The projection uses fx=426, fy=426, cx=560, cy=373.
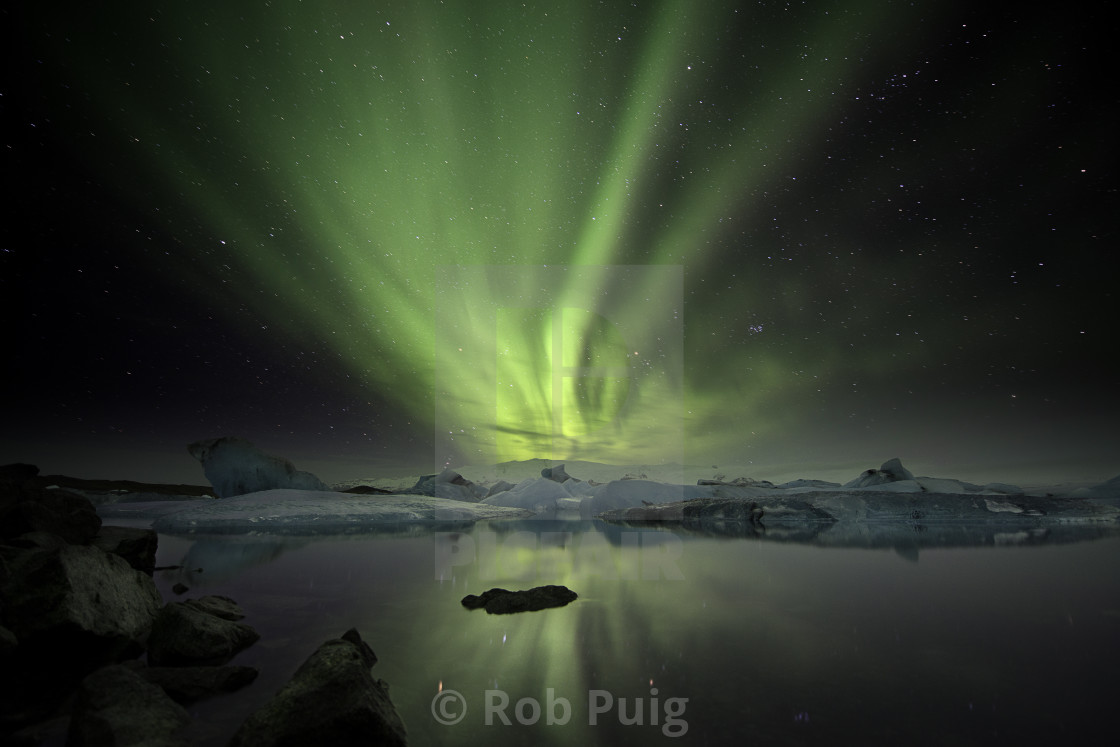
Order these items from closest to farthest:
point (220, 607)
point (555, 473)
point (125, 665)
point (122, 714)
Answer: point (122, 714) < point (125, 665) < point (220, 607) < point (555, 473)

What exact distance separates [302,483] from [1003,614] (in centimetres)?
4018

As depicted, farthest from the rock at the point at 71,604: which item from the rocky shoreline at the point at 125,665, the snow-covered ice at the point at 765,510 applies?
the snow-covered ice at the point at 765,510

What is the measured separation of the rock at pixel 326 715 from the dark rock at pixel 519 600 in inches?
150

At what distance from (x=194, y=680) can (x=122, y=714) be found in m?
0.98

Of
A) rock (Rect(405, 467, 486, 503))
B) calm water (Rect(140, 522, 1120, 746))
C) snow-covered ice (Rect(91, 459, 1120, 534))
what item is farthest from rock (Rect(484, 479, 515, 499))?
calm water (Rect(140, 522, 1120, 746))

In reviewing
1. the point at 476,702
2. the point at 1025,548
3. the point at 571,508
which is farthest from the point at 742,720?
the point at 571,508

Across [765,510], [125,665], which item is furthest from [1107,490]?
[125,665]

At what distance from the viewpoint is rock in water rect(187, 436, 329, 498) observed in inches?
1276

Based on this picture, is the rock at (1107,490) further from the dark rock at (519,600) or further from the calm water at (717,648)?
the dark rock at (519,600)

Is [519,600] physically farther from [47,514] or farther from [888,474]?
[888,474]

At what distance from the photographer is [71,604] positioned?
4281 millimetres

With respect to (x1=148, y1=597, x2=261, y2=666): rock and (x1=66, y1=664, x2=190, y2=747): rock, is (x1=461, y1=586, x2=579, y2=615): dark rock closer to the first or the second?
(x1=148, y1=597, x2=261, y2=666): rock

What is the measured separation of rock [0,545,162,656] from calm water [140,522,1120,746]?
1390mm

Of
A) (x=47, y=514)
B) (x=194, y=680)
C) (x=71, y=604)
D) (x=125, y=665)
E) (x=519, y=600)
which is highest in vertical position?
(x=47, y=514)
